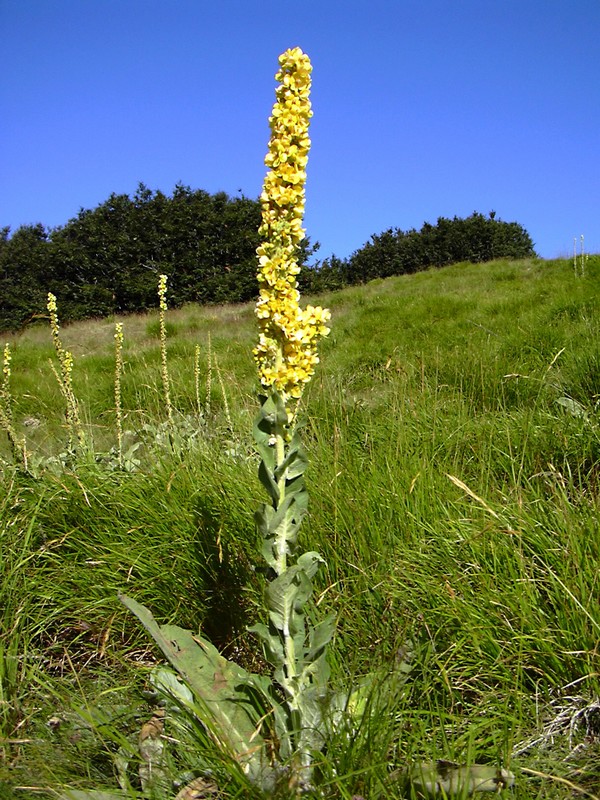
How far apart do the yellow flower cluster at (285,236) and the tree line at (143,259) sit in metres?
30.6

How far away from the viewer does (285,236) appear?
1.80 meters

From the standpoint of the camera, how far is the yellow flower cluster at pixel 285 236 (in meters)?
1.75

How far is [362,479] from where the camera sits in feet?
9.81

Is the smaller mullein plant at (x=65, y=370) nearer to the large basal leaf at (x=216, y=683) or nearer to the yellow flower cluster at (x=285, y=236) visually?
the large basal leaf at (x=216, y=683)

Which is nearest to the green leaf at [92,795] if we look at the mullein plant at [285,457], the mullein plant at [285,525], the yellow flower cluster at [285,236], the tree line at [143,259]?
the mullein plant at [285,525]

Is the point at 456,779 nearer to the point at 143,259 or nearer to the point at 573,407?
the point at 573,407

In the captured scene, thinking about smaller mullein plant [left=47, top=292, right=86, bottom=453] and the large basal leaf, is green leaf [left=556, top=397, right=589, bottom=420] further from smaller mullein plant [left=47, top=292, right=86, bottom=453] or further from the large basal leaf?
smaller mullein plant [left=47, top=292, right=86, bottom=453]

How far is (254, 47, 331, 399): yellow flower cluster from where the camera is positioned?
1.75 m

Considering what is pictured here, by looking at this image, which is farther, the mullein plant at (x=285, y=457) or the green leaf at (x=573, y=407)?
the green leaf at (x=573, y=407)

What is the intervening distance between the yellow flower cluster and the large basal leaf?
0.91m

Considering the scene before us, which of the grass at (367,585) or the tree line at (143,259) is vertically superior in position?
the tree line at (143,259)

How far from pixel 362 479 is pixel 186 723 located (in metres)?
1.39

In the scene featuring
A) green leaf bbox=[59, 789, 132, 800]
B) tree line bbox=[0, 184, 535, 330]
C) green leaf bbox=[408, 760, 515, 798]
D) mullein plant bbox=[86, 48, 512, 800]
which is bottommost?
green leaf bbox=[59, 789, 132, 800]

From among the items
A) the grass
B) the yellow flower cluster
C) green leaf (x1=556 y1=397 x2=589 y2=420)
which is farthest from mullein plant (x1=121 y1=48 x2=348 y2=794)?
green leaf (x1=556 y1=397 x2=589 y2=420)
